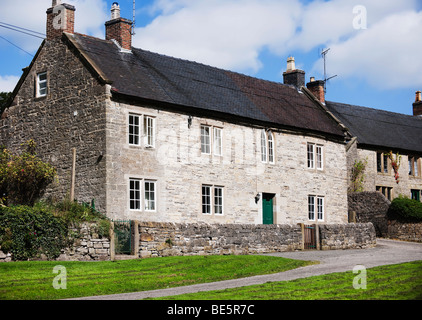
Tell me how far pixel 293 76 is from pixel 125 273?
2551 cm

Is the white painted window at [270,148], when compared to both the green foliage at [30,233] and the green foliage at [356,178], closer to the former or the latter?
the green foliage at [356,178]

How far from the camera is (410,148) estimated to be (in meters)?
43.5

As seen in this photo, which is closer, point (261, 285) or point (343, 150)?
point (261, 285)

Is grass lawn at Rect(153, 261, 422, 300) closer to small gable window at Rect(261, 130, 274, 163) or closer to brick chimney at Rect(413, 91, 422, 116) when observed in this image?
small gable window at Rect(261, 130, 274, 163)

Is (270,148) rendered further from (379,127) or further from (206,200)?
(379,127)

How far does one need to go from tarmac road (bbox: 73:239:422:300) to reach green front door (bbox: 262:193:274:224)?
15.3 ft

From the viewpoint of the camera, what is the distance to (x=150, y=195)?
26547 mm

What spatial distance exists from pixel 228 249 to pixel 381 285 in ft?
34.3

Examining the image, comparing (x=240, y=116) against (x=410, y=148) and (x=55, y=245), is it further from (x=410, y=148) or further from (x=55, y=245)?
(x=410, y=148)

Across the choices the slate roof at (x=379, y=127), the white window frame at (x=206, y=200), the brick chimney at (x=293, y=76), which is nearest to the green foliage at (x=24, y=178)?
the white window frame at (x=206, y=200)

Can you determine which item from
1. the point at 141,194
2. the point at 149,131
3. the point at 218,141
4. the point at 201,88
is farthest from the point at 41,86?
the point at 218,141

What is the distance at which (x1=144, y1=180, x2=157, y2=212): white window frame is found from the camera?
26.2 m
